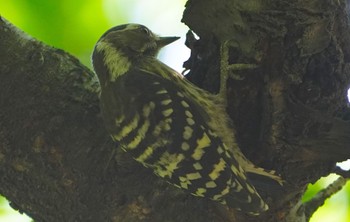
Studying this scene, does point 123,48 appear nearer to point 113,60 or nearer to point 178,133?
point 113,60

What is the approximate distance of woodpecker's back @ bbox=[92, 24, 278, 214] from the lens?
6.87 ft

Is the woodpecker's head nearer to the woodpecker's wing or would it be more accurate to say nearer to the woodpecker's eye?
the woodpecker's eye

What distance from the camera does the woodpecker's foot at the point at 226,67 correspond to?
207 centimetres

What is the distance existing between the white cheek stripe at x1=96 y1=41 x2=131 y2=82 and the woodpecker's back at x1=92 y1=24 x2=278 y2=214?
1.3 inches

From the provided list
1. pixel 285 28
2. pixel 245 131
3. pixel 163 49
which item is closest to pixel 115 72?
pixel 163 49

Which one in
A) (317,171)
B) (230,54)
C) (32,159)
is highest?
(230,54)

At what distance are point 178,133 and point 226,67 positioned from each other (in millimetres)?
293

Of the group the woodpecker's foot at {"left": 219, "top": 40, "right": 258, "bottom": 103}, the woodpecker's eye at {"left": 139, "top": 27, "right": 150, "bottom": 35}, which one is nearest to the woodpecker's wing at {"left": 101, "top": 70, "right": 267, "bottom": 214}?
the woodpecker's foot at {"left": 219, "top": 40, "right": 258, "bottom": 103}

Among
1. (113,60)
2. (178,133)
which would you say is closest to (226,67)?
(178,133)

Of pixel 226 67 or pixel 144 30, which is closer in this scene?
Result: pixel 226 67

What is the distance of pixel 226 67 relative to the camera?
213 cm

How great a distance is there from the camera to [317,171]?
2074 millimetres

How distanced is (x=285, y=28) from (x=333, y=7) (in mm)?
171

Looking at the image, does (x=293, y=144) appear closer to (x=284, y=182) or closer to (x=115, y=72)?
(x=284, y=182)
